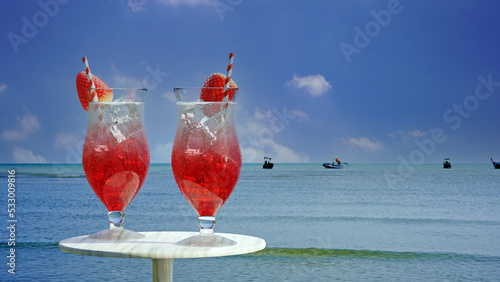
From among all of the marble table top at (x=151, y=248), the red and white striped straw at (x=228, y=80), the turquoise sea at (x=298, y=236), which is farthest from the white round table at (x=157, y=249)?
the turquoise sea at (x=298, y=236)

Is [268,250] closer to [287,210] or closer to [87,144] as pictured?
[287,210]

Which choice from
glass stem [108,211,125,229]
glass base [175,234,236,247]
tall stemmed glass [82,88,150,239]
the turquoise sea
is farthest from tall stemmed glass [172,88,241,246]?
the turquoise sea

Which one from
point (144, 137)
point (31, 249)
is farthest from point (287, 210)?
point (144, 137)

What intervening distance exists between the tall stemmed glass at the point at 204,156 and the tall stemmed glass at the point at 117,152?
0.17m

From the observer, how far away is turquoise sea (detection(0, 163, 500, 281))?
8.17 meters

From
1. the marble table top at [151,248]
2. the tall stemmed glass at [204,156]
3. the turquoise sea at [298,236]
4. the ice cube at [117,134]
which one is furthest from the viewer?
the turquoise sea at [298,236]

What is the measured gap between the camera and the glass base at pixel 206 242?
180 cm

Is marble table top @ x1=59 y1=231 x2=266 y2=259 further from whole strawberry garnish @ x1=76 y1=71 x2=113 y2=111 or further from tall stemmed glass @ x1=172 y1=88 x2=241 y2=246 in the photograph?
Answer: whole strawberry garnish @ x1=76 y1=71 x2=113 y2=111

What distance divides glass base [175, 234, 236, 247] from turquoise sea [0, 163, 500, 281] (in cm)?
605

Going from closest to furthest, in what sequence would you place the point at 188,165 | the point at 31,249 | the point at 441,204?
the point at 188,165, the point at 31,249, the point at 441,204

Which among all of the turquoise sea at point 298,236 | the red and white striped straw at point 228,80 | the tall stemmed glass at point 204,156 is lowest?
the turquoise sea at point 298,236

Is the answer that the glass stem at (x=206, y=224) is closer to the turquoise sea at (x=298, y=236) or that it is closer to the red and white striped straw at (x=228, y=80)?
the red and white striped straw at (x=228, y=80)

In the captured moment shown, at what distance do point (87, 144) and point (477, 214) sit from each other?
51.5 feet

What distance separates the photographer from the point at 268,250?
32.7 ft
